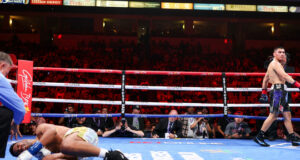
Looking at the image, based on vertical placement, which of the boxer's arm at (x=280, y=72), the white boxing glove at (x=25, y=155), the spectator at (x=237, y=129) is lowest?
the spectator at (x=237, y=129)

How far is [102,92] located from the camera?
7258 millimetres

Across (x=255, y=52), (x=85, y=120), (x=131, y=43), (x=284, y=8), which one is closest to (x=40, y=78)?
(x=85, y=120)

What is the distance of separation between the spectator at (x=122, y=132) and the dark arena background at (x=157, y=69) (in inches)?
1.5

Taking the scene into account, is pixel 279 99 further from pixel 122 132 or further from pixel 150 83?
pixel 150 83

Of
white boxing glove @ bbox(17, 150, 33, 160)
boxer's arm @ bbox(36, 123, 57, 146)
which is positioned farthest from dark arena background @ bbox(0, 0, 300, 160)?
white boxing glove @ bbox(17, 150, 33, 160)

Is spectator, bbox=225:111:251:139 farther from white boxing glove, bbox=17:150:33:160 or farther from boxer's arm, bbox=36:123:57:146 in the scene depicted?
white boxing glove, bbox=17:150:33:160

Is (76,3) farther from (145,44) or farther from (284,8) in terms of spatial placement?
(284,8)

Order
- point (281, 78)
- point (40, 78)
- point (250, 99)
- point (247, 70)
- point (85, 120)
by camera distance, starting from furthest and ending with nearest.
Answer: point (247, 70)
point (40, 78)
point (250, 99)
point (85, 120)
point (281, 78)

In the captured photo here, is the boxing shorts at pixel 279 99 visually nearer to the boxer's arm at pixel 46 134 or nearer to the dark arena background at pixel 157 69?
the dark arena background at pixel 157 69

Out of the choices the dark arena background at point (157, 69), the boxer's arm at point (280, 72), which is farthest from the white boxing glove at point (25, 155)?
the boxer's arm at point (280, 72)

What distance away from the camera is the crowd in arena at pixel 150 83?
4.24m

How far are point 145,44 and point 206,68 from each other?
3.02 meters

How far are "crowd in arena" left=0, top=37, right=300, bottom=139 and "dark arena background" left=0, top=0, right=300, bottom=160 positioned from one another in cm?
3

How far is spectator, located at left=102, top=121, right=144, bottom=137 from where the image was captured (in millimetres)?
3757
